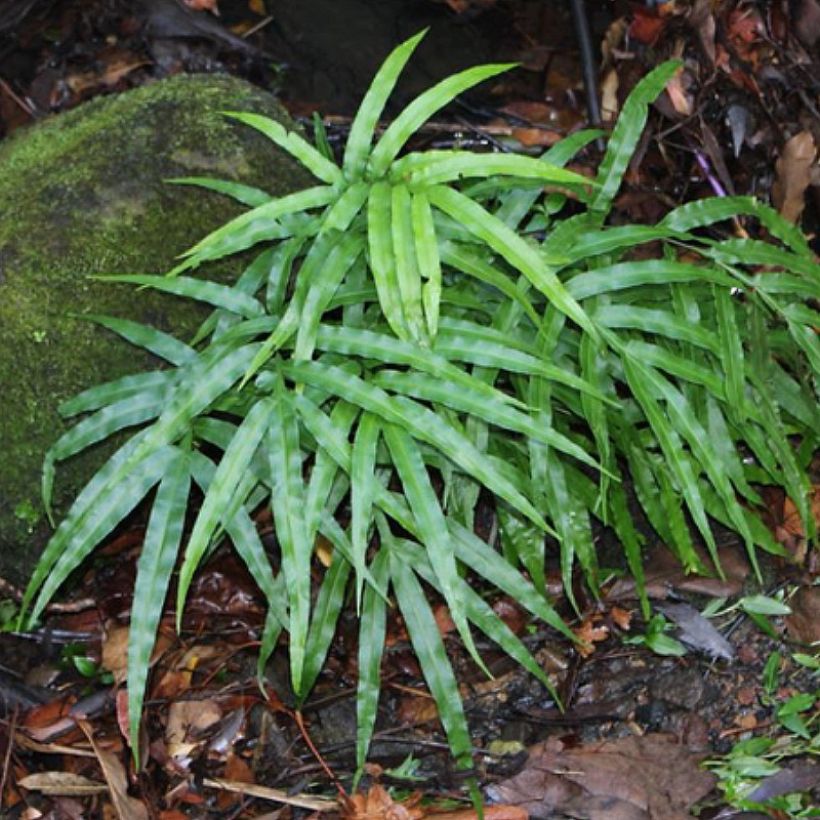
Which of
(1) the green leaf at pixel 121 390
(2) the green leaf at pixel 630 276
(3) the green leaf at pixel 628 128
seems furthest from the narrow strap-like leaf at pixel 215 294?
(3) the green leaf at pixel 628 128

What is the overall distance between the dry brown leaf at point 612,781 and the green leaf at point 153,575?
730 mm

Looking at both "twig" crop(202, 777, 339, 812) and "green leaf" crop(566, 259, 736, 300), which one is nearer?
"twig" crop(202, 777, 339, 812)

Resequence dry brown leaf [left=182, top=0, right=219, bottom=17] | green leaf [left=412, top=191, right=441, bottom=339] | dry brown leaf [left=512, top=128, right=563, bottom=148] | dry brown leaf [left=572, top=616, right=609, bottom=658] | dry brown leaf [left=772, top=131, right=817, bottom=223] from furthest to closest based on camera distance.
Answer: dry brown leaf [left=182, top=0, right=219, bottom=17] < dry brown leaf [left=512, top=128, right=563, bottom=148] < dry brown leaf [left=772, top=131, right=817, bottom=223] < dry brown leaf [left=572, top=616, right=609, bottom=658] < green leaf [left=412, top=191, right=441, bottom=339]

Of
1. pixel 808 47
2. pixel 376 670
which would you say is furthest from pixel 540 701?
pixel 808 47

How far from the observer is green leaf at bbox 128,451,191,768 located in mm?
2350

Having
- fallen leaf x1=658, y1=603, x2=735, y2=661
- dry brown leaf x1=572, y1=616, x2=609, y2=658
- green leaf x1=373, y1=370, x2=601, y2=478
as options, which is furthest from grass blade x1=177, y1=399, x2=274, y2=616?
fallen leaf x1=658, y1=603, x2=735, y2=661

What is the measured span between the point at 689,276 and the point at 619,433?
375mm

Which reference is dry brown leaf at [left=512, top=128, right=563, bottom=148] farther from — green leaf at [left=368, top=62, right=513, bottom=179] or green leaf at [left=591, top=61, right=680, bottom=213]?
green leaf at [left=368, top=62, right=513, bottom=179]

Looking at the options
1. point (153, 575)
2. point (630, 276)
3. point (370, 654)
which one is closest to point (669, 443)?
point (630, 276)

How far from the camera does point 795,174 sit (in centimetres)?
327

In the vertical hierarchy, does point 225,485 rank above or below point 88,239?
below

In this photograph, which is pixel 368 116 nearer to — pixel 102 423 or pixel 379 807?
pixel 102 423

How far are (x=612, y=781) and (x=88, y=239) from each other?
167 cm

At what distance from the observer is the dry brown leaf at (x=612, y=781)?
2.35 meters
